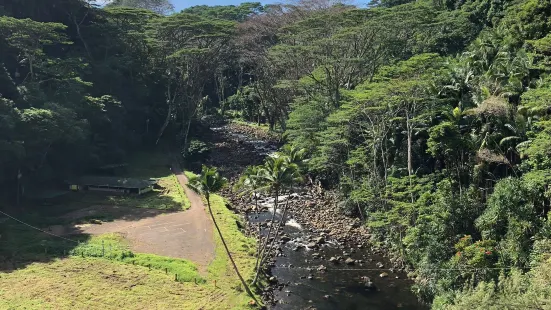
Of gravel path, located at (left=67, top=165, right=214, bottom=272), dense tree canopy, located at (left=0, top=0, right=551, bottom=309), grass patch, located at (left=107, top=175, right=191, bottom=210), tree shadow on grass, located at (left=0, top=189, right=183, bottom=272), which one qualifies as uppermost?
dense tree canopy, located at (left=0, top=0, right=551, bottom=309)

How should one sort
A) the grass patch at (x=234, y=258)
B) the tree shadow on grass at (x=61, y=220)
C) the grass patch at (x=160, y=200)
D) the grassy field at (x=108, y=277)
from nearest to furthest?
1. the grassy field at (x=108, y=277)
2. the grass patch at (x=234, y=258)
3. the tree shadow on grass at (x=61, y=220)
4. the grass patch at (x=160, y=200)

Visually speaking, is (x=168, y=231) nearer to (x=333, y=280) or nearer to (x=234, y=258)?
(x=234, y=258)

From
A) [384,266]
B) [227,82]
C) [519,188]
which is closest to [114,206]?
[384,266]

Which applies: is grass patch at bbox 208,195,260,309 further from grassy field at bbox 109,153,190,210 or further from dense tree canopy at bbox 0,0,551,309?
dense tree canopy at bbox 0,0,551,309

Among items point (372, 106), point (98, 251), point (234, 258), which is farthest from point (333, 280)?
point (98, 251)

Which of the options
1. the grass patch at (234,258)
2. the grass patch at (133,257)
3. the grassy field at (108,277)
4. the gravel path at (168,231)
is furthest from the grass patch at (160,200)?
the grass patch at (133,257)

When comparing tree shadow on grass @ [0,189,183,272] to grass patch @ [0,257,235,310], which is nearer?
grass patch @ [0,257,235,310]

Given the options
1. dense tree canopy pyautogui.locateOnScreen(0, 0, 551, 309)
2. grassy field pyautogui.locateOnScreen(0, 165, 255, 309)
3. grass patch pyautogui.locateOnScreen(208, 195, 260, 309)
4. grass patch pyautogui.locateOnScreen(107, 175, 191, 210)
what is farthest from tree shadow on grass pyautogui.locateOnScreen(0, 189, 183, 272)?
grass patch pyautogui.locateOnScreen(208, 195, 260, 309)

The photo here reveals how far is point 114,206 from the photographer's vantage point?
2023 inches

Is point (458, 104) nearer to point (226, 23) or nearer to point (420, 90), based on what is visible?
point (420, 90)

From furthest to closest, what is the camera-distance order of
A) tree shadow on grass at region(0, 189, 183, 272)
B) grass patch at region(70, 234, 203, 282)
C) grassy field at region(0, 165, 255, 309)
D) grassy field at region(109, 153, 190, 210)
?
grassy field at region(109, 153, 190, 210) < tree shadow on grass at region(0, 189, 183, 272) < grass patch at region(70, 234, 203, 282) < grassy field at region(0, 165, 255, 309)

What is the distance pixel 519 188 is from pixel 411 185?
876 cm

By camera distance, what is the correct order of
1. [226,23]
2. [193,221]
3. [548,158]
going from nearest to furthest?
[548,158] < [193,221] < [226,23]

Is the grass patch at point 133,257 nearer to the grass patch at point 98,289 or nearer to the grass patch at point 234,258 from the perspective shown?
the grass patch at point 98,289
